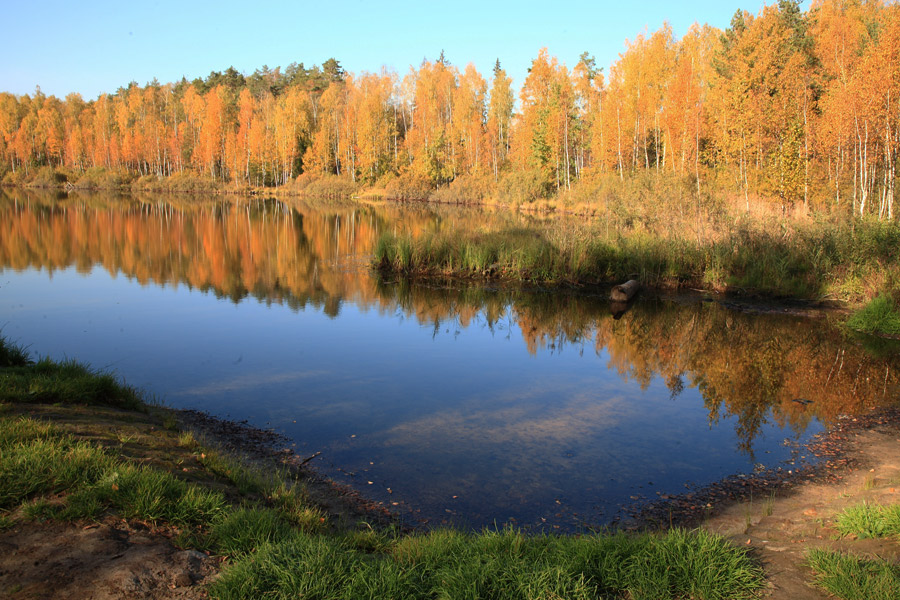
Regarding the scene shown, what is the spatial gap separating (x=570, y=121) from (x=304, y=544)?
49088 mm

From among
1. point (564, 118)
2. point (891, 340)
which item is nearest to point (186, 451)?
point (891, 340)

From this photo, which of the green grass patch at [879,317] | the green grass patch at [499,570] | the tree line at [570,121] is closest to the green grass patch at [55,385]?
the green grass patch at [499,570]

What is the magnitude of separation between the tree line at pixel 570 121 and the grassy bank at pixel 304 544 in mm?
18103

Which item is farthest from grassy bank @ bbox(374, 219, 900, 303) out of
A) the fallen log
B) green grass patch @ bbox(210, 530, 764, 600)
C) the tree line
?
green grass patch @ bbox(210, 530, 764, 600)

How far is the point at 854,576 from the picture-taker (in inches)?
133

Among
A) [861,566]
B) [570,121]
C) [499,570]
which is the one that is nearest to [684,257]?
[861,566]

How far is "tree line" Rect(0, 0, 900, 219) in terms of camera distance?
25.6 m

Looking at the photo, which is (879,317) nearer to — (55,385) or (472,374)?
(472,374)

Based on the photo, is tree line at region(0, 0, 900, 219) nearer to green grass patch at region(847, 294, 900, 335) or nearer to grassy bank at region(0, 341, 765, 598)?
green grass patch at region(847, 294, 900, 335)

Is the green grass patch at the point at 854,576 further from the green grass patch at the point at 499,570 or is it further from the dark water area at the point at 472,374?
the dark water area at the point at 472,374

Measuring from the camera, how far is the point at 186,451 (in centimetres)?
552

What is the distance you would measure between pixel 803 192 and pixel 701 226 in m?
12.2

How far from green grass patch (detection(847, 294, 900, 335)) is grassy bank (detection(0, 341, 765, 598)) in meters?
11.0

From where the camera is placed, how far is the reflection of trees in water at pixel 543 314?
9370mm
